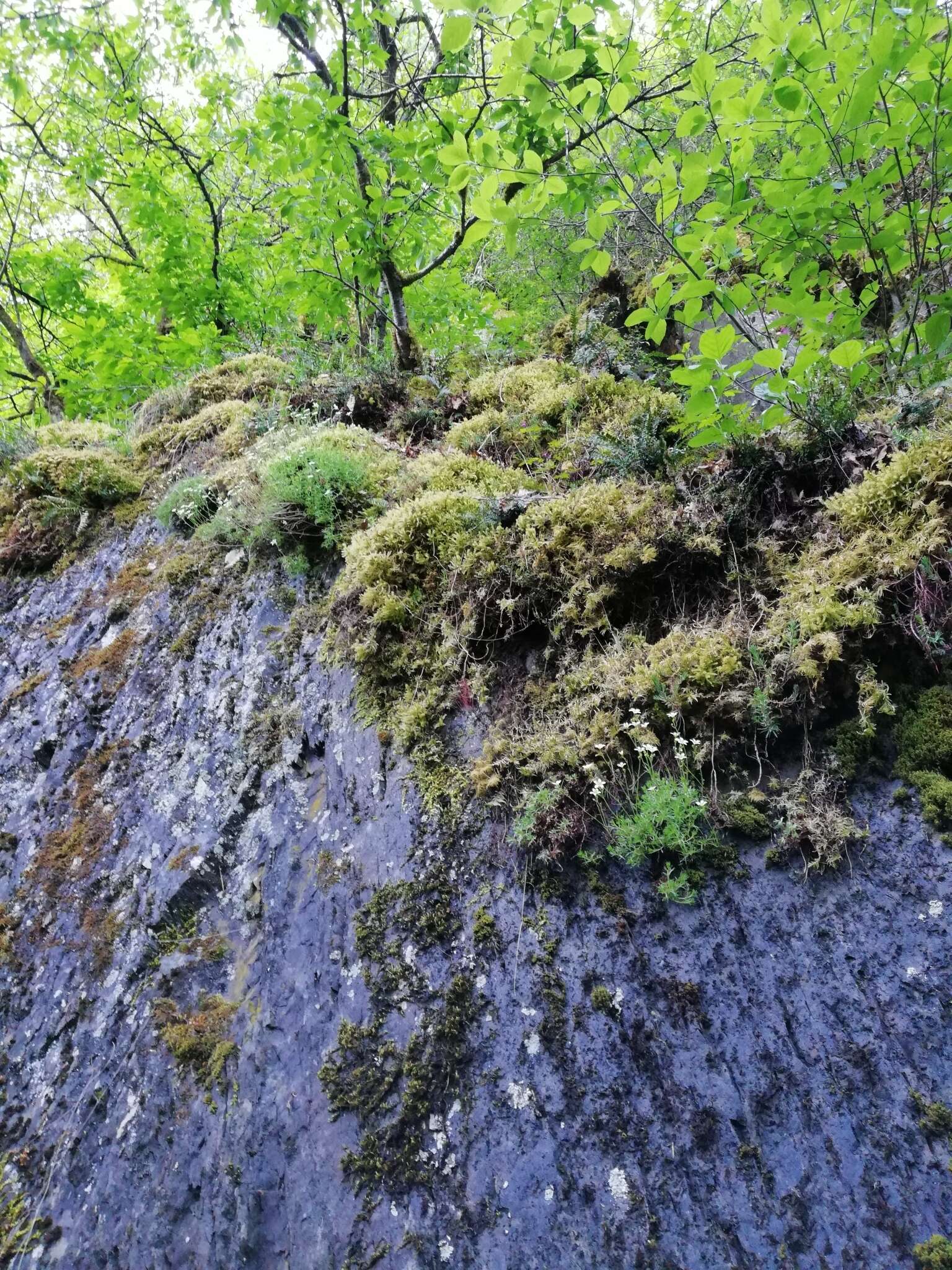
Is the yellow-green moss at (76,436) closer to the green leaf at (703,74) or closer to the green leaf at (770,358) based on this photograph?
the green leaf at (703,74)

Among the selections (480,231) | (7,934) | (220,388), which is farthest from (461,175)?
(220,388)

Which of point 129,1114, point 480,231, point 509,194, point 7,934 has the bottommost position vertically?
point 129,1114

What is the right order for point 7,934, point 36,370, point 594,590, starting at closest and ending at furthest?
point 594,590 < point 7,934 < point 36,370

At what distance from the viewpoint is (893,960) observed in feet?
7.14

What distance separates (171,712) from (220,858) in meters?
1.39

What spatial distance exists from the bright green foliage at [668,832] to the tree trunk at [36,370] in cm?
1255

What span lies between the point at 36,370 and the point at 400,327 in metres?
8.66

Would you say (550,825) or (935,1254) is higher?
(550,825)

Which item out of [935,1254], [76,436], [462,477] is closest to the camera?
[935,1254]

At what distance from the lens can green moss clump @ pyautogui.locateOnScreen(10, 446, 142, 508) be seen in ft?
22.6

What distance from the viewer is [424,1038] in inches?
104

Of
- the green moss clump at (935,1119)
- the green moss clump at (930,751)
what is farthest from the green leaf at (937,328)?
the green moss clump at (935,1119)

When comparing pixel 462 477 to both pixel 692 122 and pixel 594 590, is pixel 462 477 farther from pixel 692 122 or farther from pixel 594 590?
pixel 692 122

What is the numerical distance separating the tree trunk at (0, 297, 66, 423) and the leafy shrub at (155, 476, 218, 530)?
7273mm
